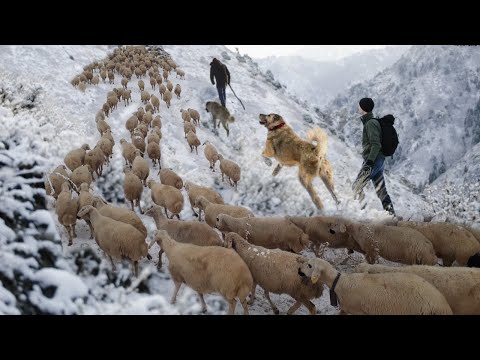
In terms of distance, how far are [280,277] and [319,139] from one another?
10.6 ft

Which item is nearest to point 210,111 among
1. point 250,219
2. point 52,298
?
point 250,219

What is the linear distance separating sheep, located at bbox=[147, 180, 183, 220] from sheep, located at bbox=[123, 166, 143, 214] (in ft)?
0.97

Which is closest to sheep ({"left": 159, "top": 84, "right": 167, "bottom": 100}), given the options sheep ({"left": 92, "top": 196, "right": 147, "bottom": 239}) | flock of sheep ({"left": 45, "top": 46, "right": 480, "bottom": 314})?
flock of sheep ({"left": 45, "top": 46, "right": 480, "bottom": 314})

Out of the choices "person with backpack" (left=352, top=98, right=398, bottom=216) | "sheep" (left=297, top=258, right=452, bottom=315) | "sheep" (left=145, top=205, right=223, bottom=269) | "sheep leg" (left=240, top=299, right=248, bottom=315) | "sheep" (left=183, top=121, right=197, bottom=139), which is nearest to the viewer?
"sheep" (left=297, top=258, right=452, bottom=315)

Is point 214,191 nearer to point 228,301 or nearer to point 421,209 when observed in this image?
point 228,301

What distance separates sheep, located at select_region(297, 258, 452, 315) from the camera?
407cm

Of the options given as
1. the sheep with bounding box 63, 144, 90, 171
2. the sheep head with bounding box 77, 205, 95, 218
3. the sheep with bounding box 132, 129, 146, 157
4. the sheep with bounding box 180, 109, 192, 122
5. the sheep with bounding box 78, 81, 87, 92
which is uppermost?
the sheep with bounding box 78, 81, 87, 92

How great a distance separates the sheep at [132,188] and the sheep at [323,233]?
2700 millimetres

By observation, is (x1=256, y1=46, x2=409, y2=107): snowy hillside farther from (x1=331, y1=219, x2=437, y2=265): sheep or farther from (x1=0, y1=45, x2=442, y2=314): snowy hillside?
(x1=331, y1=219, x2=437, y2=265): sheep

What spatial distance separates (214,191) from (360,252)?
2933mm

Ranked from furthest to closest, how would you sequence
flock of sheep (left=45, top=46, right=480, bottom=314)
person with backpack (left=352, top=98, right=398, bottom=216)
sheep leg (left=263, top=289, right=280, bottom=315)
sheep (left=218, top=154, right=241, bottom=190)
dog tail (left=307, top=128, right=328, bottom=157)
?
sheep (left=218, top=154, right=241, bottom=190)
dog tail (left=307, top=128, right=328, bottom=157)
person with backpack (left=352, top=98, right=398, bottom=216)
sheep leg (left=263, top=289, right=280, bottom=315)
flock of sheep (left=45, top=46, right=480, bottom=314)

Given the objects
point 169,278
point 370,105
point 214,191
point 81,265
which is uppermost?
point 370,105

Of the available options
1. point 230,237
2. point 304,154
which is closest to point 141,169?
point 230,237

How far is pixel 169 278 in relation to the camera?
5398 millimetres
